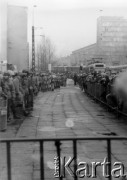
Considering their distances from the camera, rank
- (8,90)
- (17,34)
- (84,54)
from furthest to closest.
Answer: (84,54), (8,90), (17,34)

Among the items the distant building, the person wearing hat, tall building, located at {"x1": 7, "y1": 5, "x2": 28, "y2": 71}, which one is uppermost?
the distant building

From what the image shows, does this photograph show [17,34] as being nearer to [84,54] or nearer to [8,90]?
[8,90]

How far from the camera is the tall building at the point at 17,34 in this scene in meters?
4.80

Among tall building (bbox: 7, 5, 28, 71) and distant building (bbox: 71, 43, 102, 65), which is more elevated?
distant building (bbox: 71, 43, 102, 65)

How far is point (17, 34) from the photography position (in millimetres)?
5840

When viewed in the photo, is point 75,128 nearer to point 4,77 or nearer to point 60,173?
point 4,77

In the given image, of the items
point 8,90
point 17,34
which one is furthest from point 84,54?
point 17,34

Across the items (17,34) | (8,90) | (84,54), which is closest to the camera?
(17,34)

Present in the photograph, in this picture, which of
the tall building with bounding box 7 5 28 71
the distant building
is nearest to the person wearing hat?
the tall building with bounding box 7 5 28 71

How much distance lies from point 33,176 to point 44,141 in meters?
1.29

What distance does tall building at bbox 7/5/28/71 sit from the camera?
480 cm

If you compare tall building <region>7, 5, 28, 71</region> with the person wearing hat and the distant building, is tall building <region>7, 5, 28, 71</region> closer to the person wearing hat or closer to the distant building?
the person wearing hat

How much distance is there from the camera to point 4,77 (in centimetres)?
984

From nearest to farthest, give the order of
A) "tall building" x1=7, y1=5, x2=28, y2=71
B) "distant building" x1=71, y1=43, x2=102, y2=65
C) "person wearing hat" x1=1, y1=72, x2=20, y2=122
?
1. "tall building" x1=7, y1=5, x2=28, y2=71
2. "person wearing hat" x1=1, y1=72, x2=20, y2=122
3. "distant building" x1=71, y1=43, x2=102, y2=65
